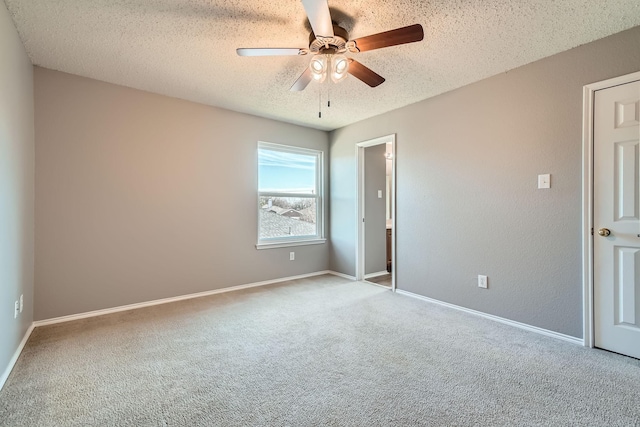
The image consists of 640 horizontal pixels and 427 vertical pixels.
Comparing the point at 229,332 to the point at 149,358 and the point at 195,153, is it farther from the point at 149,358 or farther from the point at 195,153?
the point at 195,153

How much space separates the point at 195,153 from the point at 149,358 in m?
2.30

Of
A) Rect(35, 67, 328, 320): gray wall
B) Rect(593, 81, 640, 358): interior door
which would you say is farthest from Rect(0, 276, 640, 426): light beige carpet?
Rect(35, 67, 328, 320): gray wall

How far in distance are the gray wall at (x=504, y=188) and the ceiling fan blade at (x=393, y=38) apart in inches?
61.2

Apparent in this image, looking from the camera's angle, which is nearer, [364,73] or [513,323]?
[364,73]

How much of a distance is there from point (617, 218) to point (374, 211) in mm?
2781

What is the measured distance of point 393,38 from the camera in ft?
5.79

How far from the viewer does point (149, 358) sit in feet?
6.89

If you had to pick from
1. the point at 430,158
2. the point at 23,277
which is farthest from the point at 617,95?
the point at 23,277

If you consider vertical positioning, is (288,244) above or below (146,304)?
above

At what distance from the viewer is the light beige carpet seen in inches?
60.0

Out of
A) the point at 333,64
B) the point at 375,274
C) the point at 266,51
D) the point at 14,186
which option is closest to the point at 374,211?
the point at 375,274

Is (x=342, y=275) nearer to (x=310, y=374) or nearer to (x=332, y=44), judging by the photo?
(x=310, y=374)

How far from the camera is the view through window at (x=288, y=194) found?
4.21 meters

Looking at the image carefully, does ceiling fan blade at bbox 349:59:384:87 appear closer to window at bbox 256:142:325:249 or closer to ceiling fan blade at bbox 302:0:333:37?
ceiling fan blade at bbox 302:0:333:37
